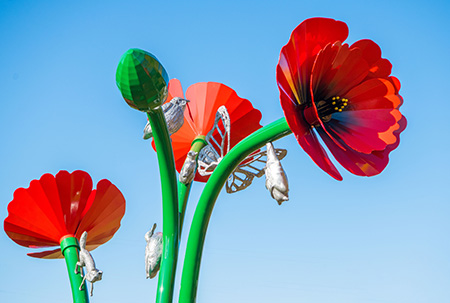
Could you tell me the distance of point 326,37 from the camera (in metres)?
4.02

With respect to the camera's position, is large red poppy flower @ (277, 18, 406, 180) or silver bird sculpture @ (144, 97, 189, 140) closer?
large red poppy flower @ (277, 18, 406, 180)

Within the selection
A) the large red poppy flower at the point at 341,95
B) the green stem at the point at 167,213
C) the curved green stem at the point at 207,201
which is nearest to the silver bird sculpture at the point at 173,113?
the green stem at the point at 167,213

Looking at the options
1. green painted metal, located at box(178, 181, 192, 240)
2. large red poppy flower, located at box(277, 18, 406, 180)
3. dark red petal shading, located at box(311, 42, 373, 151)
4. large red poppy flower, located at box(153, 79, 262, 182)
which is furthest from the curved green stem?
large red poppy flower, located at box(153, 79, 262, 182)

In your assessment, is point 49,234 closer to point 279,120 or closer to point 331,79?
point 279,120

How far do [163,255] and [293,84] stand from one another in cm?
167

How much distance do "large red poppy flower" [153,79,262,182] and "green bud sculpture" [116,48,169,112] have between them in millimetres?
1988

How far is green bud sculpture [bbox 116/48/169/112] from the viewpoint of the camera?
342cm

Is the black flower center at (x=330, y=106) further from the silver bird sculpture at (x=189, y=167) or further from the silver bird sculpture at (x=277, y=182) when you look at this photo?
the silver bird sculpture at (x=189, y=167)

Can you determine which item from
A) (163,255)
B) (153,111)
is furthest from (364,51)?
(163,255)

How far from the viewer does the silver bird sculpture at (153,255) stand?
4367 mm

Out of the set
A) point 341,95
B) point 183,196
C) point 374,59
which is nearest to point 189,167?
point 183,196

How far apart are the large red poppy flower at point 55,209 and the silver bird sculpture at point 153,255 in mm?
1549

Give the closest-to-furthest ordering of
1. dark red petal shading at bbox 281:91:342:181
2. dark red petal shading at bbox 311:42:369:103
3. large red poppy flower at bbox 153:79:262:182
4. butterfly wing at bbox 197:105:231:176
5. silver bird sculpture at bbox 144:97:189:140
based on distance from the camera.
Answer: dark red petal shading at bbox 281:91:342:181 < dark red petal shading at bbox 311:42:369:103 < silver bird sculpture at bbox 144:97:189:140 < butterfly wing at bbox 197:105:231:176 < large red poppy flower at bbox 153:79:262:182

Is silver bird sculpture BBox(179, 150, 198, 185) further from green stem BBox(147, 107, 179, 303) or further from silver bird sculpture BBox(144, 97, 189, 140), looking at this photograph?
green stem BBox(147, 107, 179, 303)
